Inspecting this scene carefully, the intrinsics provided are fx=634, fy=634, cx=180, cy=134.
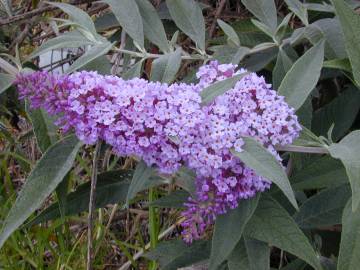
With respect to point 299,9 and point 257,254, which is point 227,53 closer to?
point 299,9

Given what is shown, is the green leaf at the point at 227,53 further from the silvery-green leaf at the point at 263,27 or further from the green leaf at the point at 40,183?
the green leaf at the point at 40,183

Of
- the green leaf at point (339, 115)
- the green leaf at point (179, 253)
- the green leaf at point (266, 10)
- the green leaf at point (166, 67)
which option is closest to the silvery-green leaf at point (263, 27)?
the green leaf at point (266, 10)

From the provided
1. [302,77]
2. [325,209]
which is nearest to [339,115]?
[325,209]

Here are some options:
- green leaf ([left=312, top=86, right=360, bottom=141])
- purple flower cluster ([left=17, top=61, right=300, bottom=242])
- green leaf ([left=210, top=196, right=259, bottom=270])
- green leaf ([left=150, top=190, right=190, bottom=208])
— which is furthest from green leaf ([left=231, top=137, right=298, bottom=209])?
green leaf ([left=312, top=86, right=360, bottom=141])

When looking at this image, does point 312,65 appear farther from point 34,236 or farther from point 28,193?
point 34,236

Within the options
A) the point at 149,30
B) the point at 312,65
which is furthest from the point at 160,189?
the point at 312,65

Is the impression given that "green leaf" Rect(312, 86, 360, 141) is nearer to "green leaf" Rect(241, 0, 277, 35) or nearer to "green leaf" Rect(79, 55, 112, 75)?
"green leaf" Rect(241, 0, 277, 35)
